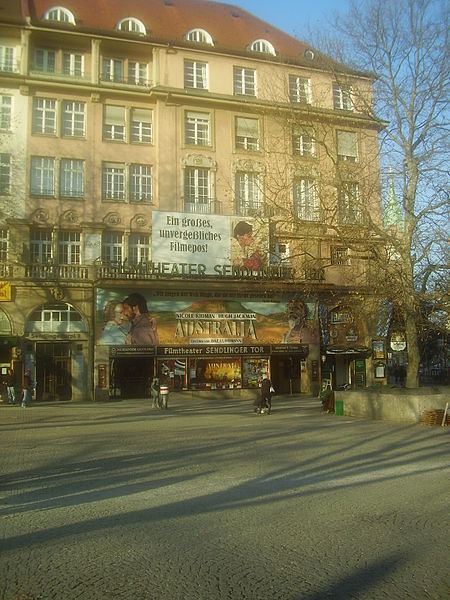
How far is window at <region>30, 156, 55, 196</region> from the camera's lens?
33312 millimetres

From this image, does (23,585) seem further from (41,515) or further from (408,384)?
(408,384)

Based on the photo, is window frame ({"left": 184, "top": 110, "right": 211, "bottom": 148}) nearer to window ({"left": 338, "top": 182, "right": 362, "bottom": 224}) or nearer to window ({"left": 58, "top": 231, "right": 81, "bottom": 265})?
window ({"left": 58, "top": 231, "right": 81, "bottom": 265})

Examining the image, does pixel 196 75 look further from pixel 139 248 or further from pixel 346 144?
pixel 139 248

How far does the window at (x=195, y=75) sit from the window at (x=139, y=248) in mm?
9695

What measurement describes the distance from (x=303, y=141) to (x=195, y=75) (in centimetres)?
1220

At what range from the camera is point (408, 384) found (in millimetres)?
22219

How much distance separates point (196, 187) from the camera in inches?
1414

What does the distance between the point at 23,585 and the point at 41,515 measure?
2466mm

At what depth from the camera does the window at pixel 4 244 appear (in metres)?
32.3

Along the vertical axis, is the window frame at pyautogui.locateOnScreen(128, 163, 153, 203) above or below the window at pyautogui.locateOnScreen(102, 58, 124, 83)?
below

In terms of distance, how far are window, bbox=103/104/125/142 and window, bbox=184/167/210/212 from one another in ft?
14.5

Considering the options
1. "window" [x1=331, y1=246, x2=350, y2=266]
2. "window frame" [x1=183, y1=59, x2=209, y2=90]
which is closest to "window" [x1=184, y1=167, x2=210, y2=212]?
"window frame" [x1=183, y1=59, x2=209, y2=90]

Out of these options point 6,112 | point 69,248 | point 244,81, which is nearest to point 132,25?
point 244,81

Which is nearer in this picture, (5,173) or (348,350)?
(5,173)
